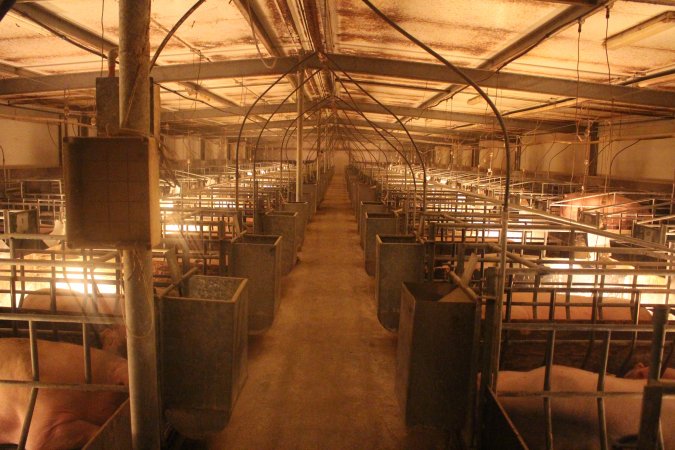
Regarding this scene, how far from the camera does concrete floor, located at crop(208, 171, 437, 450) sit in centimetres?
338

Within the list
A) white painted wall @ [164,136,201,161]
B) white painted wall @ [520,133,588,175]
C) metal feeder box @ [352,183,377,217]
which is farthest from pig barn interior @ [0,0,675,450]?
white painted wall @ [164,136,201,161]

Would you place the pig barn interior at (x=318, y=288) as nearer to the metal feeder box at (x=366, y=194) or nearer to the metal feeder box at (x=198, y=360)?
the metal feeder box at (x=198, y=360)

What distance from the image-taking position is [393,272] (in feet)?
17.0

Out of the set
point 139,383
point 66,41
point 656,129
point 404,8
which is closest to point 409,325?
point 139,383

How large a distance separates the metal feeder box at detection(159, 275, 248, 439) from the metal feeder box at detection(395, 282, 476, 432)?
117cm

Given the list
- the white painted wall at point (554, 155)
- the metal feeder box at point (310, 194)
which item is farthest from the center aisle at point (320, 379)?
the white painted wall at point (554, 155)

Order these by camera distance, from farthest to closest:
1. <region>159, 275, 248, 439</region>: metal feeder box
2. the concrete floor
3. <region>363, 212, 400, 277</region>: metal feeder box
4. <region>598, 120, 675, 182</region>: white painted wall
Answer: <region>598, 120, 675, 182</region>: white painted wall
<region>363, 212, 400, 277</region>: metal feeder box
the concrete floor
<region>159, 275, 248, 439</region>: metal feeder box

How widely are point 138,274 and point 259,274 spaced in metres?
2.80

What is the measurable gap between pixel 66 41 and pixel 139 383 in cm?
567

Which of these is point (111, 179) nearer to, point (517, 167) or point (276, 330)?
point (276, 330)

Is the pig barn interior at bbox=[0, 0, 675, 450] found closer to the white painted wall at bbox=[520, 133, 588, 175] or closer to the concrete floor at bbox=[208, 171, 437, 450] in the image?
the concrete floor at bbox=[208, 171, 437, 450]

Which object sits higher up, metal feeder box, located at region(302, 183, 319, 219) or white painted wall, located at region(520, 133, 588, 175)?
white painted wall, located at region(520, 133, 588, 175)

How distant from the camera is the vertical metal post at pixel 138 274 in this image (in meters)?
2.14

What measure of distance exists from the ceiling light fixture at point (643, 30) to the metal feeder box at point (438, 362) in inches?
143
